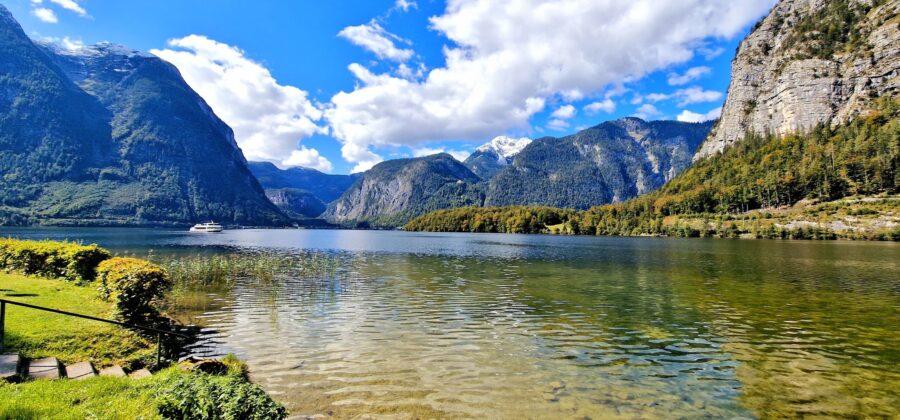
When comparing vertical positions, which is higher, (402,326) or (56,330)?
(56,330)

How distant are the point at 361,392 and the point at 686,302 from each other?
3165 centimetres

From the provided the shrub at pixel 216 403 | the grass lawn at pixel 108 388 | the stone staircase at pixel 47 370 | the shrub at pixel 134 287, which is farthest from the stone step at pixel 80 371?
the shrub at pixel 134 287

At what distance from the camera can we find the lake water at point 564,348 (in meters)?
15.0

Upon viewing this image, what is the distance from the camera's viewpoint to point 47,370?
12.7 metres

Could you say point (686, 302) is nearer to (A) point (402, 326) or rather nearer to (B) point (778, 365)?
(B) point (778, 365)

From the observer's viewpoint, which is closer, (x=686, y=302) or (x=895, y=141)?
(x=686, y=302)

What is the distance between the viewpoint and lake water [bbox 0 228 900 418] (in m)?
15.0

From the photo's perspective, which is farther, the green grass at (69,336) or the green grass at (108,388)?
the green grass at (69,336)

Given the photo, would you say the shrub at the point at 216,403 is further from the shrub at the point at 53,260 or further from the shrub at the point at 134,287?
the shrub at the point at 53,260

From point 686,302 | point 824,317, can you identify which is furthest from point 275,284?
point 824,317

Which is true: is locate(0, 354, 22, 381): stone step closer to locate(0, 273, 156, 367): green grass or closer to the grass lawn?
the grass lawn

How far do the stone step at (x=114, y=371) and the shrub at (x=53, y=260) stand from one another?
70.0ft

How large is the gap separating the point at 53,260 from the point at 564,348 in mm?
36712

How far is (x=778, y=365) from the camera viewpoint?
1941 centimetres
